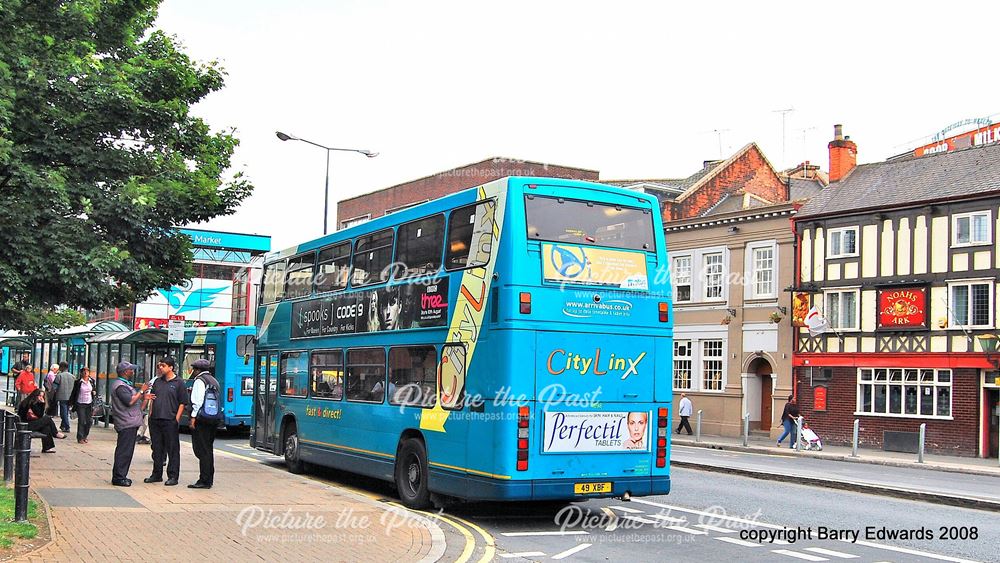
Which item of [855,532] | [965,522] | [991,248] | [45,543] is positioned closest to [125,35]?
[45,543]

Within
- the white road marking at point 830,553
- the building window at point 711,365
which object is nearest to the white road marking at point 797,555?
the white road marking at point 830,553

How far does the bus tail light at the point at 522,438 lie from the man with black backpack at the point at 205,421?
182 inches

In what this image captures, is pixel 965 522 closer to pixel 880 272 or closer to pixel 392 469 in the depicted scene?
pixel 392 469

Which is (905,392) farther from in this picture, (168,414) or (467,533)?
(168,414)

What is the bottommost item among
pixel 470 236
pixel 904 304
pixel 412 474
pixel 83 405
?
pixel 412 474

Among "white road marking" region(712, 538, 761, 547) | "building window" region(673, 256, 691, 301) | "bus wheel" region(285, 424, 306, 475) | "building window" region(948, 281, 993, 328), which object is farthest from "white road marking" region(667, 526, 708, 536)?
"building window" region(673, 256, 691, 301)

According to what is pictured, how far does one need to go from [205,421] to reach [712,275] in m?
29.0

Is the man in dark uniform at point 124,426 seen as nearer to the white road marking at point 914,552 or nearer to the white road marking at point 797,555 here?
the white road marking at point 797,555

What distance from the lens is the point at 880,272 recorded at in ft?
113

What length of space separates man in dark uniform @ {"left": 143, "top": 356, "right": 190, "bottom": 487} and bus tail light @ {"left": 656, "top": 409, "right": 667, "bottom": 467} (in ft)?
21.9

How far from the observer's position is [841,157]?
39.5 meters

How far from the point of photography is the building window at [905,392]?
107ft

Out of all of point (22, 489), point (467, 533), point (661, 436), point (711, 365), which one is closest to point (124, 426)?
point (22, 489)

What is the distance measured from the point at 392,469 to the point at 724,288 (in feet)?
88.9
